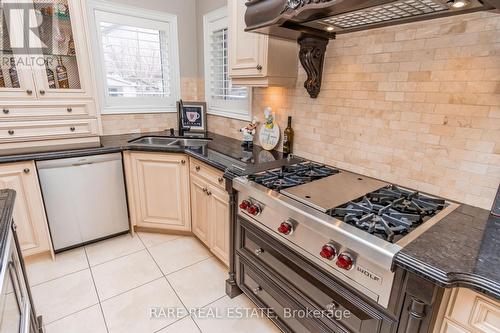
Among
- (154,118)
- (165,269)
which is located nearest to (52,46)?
(154,118)

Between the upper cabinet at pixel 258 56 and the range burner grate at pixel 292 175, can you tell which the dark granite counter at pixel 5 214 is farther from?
the upper cabinet at pixel 258 56

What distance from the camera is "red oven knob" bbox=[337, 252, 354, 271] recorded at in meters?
1.06

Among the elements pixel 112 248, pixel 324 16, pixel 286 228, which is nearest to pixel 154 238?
pixel 112 248

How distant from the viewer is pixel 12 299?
1036 millimetres

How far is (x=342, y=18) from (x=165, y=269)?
2.17 metres

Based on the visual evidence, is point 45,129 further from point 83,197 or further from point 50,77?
point 83,197

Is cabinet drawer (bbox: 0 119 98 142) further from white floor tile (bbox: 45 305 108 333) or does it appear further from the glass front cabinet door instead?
white floor tile (bbox: 45 305 108 333)

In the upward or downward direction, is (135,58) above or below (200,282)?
above

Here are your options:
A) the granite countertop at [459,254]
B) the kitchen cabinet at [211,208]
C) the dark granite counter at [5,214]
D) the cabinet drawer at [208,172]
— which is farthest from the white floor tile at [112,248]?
the granite countertop at [459,254]

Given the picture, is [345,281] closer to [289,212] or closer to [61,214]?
[289,212]

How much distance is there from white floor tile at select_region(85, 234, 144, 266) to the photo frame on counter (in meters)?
1.35

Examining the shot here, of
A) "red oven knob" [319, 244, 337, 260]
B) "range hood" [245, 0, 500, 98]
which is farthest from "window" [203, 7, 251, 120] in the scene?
"red oven knob" [319, 244, 337, 260]

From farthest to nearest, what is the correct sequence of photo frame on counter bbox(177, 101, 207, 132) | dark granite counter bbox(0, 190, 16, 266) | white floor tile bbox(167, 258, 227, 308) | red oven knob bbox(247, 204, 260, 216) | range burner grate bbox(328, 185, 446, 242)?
1. photo frame on counter bbox(177, 101, 207, 132)
2. white floor tile bbox(167, 258, 227, 308)
3. red oven knob bbox(247, 204, 260, 216)
4. range burner grate bbox(328, 185, 446, 242)
5. dark granite counter bbox(0, 190, 16, 266)

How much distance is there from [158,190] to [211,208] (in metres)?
0.66
